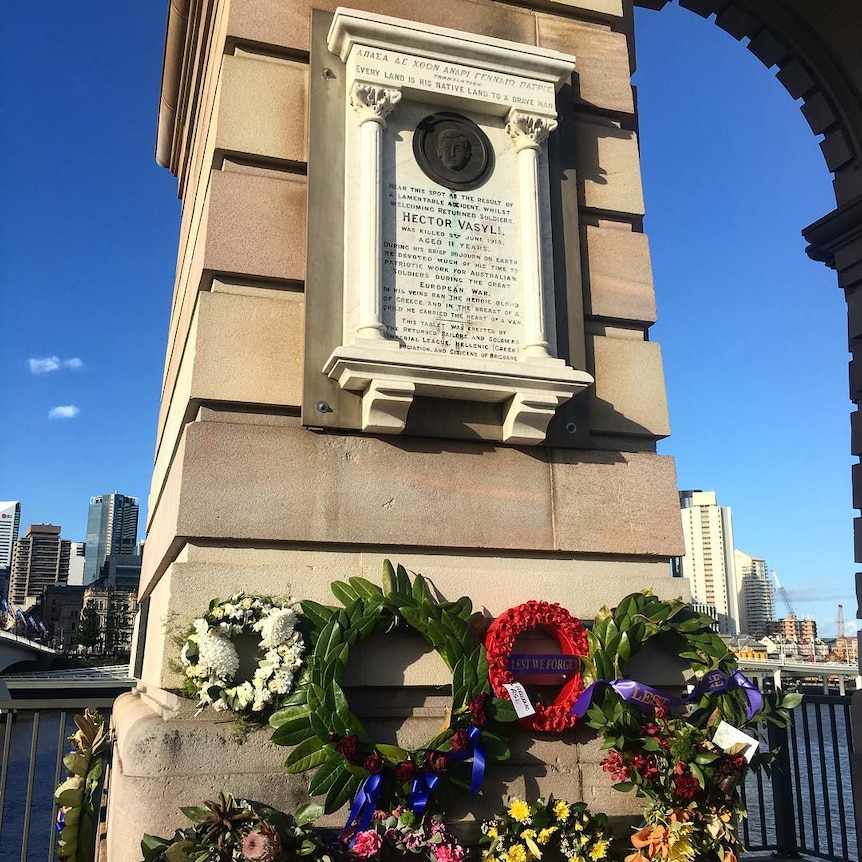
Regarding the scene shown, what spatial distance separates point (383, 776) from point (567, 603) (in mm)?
1732

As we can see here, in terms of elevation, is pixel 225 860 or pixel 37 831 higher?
pixel 225 860

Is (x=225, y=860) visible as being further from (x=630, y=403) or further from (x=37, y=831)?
(x=37, y=831)

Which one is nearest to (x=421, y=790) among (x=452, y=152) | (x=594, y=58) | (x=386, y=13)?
(x=452, y=152)

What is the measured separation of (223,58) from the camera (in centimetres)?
600

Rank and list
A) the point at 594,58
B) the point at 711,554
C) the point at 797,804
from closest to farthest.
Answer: the point at 594,58 → the point at 797,804 → the point at 711,554

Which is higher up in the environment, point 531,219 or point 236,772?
point 531,219

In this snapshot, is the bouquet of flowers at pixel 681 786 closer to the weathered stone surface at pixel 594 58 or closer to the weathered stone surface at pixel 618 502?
the weathered stone surface at pixel 618 502

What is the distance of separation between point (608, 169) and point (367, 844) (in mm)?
5227

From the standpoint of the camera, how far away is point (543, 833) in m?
4.87

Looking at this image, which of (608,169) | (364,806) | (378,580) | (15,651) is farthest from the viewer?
(15,651)

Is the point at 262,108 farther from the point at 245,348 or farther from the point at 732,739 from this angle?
the point at 732,739

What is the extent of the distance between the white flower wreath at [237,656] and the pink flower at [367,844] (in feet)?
2.79

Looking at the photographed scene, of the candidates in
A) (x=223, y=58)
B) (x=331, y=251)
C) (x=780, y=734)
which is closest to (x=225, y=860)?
(x=331, y=251)

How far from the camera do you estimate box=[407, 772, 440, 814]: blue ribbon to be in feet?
15.3
